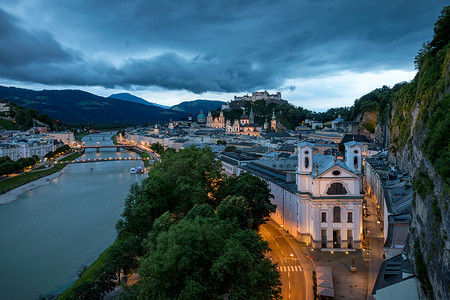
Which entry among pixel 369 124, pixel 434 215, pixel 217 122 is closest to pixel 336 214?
pixel 434 215

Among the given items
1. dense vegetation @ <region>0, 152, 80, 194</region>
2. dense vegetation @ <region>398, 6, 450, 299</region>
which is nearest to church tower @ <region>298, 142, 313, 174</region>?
dense vegetation @ <region>398, 6, 450, 299</region>

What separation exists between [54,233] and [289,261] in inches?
631

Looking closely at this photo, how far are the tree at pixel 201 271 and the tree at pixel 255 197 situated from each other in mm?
7018

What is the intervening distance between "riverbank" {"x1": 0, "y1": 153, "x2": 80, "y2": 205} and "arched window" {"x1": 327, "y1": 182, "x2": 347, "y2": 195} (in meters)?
29.4

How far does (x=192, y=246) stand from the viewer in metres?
8.64

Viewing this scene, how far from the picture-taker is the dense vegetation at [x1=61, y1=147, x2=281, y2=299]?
322 inches

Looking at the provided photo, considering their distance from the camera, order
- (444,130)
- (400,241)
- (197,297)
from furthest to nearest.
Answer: (400,241)
(444,130)
(197,297)

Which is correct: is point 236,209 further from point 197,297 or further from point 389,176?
point 389,176

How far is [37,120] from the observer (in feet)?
308

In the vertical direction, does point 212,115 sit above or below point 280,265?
above

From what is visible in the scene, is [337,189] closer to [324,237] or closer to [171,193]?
[324,237]

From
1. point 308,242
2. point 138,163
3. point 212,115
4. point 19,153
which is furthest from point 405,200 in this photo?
point 212,115

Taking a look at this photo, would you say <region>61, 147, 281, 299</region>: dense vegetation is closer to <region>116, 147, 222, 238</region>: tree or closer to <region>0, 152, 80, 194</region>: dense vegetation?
<region>116, 147, 222, 238</region>: tree

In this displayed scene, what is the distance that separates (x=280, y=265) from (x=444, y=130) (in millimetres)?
8117
